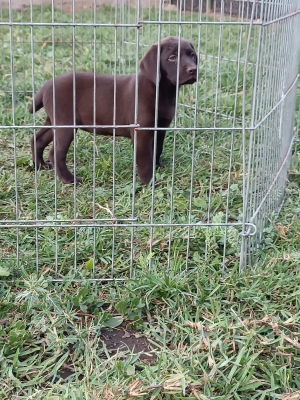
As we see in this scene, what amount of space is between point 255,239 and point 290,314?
1.68 ft

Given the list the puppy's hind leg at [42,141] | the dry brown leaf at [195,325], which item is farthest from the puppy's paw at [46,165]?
the dry brown leaf at [195,325]

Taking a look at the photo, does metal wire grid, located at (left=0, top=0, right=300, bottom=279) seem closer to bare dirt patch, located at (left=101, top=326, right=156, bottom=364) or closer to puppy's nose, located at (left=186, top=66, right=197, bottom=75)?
puppy's nose, located at (left=186, top=66, right=197, bottom=75)

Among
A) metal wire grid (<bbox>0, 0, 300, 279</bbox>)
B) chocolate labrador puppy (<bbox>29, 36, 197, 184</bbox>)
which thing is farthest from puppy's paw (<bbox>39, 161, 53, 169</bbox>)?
chocolate labrador puppy (<bbox>29, 36, 197, 184</bbox>)

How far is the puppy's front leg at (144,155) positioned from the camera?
3.55 m

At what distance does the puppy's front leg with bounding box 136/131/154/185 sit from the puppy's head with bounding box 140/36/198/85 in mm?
343

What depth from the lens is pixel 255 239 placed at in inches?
108

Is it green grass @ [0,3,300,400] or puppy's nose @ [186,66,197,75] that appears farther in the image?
puppy's nose @ [186,66,197,75]

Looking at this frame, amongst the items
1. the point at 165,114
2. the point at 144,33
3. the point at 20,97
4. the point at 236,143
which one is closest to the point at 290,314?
the point at 165,114

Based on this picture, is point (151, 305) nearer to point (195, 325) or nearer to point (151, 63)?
point (195, 325)

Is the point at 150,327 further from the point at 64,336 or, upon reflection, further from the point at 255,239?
the point at 255,239

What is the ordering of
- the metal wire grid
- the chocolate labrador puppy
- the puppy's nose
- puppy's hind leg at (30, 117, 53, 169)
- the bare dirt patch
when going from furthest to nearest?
puppy's hind leg at (30, 117, 53, 169), the chocolate labrador puppy, the puppy's nose, the metal wire grid, the bare dirt patch

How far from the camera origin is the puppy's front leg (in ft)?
11.7

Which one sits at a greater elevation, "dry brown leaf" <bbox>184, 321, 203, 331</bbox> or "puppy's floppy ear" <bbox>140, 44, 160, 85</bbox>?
"puppy's floppy ear" <bbox>140, 44, 160, 85</bbox>

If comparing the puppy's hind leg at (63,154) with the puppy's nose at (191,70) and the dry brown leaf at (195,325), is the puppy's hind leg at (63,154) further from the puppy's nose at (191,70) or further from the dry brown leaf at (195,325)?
the dry brown leaf at (195,325)
